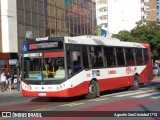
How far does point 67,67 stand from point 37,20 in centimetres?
2692

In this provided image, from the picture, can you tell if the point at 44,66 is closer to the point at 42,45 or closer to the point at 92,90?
the point at 42,45

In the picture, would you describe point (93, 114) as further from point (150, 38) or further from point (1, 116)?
point (150, 38)

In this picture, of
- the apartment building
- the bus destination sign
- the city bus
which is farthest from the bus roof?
the apartment building

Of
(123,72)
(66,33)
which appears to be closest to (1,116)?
(123,72)

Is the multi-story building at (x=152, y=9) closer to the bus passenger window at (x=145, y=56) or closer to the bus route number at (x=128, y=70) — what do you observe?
the bus passenger window at (x=145, y=56)

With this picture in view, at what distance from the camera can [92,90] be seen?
18203 mm

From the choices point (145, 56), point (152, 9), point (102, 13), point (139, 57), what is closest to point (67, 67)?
point (139, 57)

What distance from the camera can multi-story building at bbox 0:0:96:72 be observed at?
37594 millimetres

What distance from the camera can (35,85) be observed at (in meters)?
16.8

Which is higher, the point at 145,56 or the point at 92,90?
the point at 145,56

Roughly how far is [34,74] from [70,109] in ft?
12.2

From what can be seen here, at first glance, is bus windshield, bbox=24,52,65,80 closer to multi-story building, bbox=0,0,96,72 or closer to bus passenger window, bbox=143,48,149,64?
bus passenger window, bbox=143,48,149,64

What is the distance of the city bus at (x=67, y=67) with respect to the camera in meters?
16.5

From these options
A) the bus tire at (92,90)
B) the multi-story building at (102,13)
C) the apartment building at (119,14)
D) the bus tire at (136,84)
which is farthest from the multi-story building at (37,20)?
the multi-story building at (102,13)
